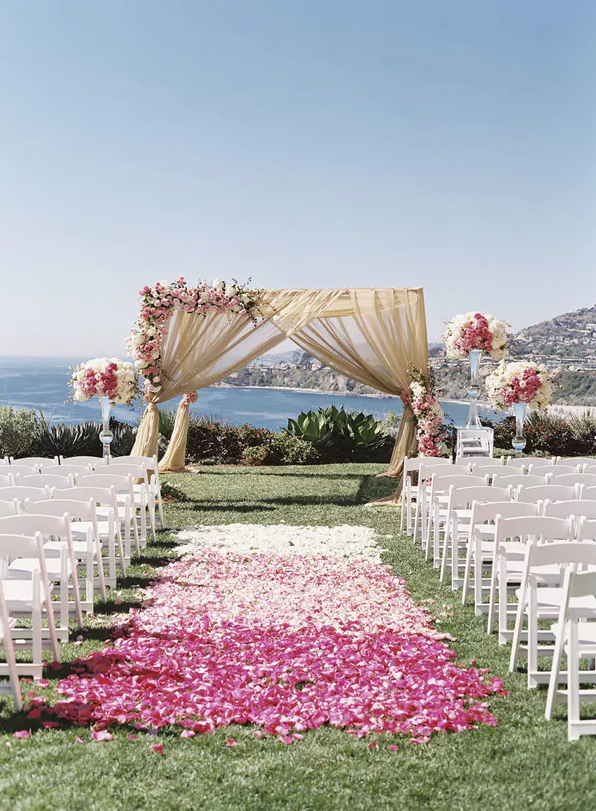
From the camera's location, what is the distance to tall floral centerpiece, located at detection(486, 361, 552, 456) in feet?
28.9

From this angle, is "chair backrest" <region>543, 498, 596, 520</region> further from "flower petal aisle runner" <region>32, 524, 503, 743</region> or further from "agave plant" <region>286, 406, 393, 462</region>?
"agave plant" <region>286, 406, 393, 462</region>

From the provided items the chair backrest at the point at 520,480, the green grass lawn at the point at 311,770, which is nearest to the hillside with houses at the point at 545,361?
the chair backrest at the point at 520,480

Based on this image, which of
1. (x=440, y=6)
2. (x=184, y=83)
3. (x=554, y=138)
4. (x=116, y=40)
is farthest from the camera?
(x=554, y=138)

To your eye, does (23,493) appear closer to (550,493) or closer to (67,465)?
(67,465)

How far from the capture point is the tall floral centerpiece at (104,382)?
930 centimetres

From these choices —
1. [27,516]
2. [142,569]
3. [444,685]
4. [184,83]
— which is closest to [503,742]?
[444,685]

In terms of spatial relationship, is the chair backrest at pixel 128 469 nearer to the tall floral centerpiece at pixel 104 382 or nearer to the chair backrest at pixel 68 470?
the chair backrest at pixel 68 470

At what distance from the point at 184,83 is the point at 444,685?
12.3 m

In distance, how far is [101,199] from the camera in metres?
22.0

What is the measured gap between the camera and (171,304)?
33.0 feet

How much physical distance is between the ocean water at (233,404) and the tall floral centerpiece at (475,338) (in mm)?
1531

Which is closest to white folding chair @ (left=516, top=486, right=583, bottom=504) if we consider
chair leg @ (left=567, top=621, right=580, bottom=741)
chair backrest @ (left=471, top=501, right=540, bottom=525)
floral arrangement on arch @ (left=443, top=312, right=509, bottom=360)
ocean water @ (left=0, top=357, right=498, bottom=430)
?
chair backrest @ (left=471, top=501, right=540, bottom=525)

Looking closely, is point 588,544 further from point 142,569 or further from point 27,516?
point 142,569

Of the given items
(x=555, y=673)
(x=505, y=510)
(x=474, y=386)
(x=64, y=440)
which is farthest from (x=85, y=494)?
(x=64, y=440)
